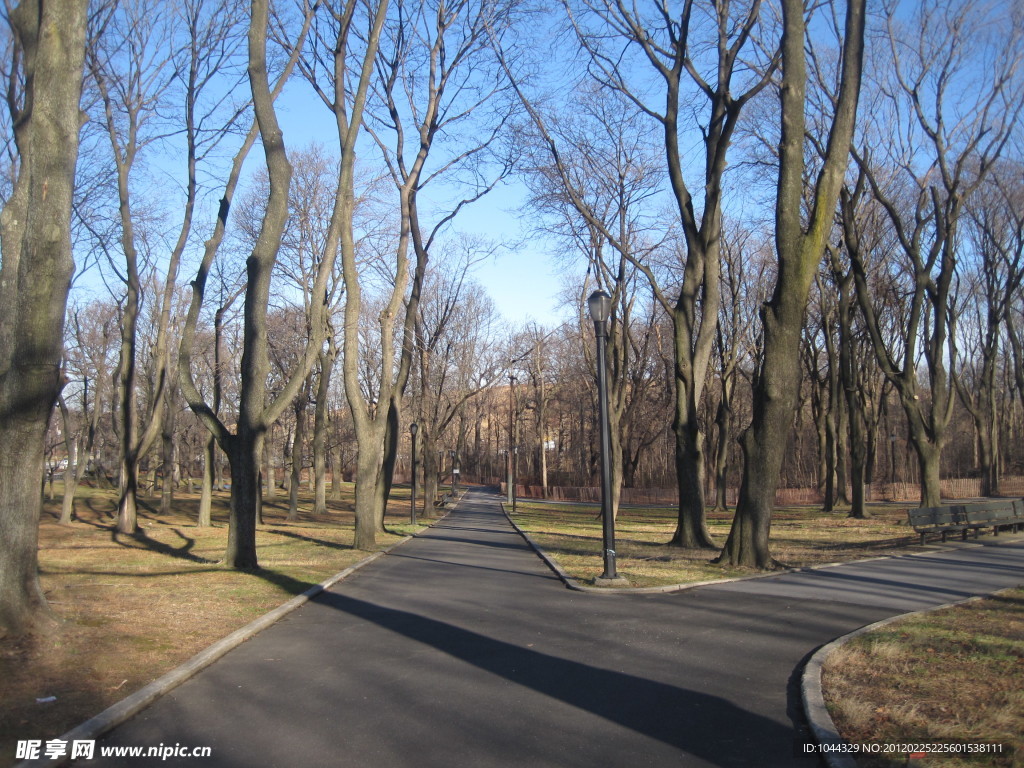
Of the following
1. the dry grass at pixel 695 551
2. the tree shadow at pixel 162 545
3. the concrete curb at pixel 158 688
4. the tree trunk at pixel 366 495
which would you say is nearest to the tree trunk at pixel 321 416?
the tree shadow at pixel 162 545

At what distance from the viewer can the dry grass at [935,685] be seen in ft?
15.0

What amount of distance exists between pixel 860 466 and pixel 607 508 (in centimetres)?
2049

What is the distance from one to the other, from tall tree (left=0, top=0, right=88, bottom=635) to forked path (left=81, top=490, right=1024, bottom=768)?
7.17 ft

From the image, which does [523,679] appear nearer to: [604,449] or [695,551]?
[604,449]

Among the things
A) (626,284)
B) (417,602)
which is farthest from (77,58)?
(626,284)

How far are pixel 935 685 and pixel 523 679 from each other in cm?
307

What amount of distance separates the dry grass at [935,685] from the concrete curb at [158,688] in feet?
14.9

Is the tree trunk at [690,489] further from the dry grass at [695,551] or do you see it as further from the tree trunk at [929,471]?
the tree trunk at [929,471]

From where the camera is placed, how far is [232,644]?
24.3ft

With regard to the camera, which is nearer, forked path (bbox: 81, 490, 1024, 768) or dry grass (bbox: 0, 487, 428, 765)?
forked path (bbox: 81, 490, 1024, 768)

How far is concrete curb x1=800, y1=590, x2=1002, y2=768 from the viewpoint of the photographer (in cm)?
429

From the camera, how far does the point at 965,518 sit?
18.3 metres

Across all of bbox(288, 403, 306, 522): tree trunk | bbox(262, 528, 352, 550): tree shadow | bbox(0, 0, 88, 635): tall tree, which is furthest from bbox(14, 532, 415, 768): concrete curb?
bbox(288, 403, 306, 522): tree trunk

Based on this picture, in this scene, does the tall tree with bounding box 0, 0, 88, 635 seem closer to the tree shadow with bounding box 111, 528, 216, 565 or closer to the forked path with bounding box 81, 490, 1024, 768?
the forked path with bounding box 81, 490, 1024, 768
